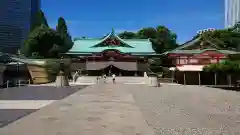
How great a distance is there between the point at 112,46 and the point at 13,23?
141 feet

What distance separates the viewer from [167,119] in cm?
1015

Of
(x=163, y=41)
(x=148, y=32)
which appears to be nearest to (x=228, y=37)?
(x=163, y=41)

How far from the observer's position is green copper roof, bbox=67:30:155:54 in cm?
5937

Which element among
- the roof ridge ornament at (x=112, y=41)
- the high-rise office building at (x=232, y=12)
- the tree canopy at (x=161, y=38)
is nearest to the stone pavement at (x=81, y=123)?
the roof ridge ornament at (x=112, y=41)

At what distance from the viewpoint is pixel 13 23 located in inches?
3627

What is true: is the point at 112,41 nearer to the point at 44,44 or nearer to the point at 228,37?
the point at 44,44

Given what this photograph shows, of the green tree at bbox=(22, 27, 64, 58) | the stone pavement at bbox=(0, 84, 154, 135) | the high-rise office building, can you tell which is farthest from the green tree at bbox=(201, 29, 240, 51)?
the stone pavement at bbox=(0, 84, 154, 135)

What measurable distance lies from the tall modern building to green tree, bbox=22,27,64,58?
1574cm

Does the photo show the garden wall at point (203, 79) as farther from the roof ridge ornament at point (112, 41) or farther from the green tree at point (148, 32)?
the green tree at point (148, 32)

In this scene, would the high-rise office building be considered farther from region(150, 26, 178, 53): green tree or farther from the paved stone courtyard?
the paved stone courtyard

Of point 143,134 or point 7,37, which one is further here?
point 7,37

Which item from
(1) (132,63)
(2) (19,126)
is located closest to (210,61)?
(1) (132,63)

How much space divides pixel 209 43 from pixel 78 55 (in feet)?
71.8

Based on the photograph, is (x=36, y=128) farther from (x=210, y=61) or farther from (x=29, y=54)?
(x=29, y=54)
